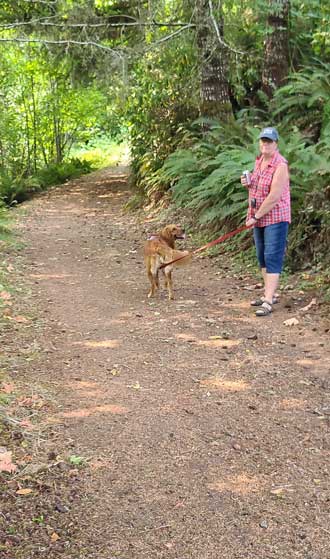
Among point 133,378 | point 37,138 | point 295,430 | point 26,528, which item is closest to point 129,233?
point 133,378

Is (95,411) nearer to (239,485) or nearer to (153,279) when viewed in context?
(239,485)

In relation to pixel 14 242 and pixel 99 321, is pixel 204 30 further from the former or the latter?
pixel 99 321

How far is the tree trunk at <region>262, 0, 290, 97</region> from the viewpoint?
1127 centimetres

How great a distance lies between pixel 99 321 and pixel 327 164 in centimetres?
361

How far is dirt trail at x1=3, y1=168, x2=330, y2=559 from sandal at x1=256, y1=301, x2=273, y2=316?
0.10 meters

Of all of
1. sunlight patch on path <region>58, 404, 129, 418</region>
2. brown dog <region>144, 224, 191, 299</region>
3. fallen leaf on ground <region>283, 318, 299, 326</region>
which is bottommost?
fallen leaf on ground <region>283, 318, 299, 326</region>

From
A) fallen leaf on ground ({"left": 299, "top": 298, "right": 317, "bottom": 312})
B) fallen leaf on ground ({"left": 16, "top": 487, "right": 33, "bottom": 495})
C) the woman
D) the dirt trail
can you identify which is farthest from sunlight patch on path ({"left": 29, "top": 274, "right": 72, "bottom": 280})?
fallen leaf on ground ({"left": 16, "top": 487, "right": 33, "bottom": 495})

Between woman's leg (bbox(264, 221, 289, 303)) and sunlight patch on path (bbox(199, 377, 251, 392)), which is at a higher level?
woman's leg (bbox(264, 221, 289, 303))

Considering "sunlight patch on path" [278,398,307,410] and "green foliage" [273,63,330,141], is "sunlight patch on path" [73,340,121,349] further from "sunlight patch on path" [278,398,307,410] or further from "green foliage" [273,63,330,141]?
"green foliage" [273,63,330,141]

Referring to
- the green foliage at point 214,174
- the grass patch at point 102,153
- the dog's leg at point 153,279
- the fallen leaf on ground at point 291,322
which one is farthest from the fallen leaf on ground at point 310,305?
the grass patch at point 102,153

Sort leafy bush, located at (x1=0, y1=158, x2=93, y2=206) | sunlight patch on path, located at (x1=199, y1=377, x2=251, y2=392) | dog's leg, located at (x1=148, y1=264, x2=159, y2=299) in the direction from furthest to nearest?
1. leafy bush, located at (x1=0, y1=158, x2=93, y2=206)
2. dog's leg, located at (x1=148, y1=264, x2=159, y2=299)
3. sunlight patch on path, located at (x1=199, y1=377, x2=251, y2=392)

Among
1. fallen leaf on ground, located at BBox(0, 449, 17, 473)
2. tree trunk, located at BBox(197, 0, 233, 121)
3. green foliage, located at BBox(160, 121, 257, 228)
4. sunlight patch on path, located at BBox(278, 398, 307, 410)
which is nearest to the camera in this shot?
fallen leaf on ground, located at BBox(0, 449, 17, 473)

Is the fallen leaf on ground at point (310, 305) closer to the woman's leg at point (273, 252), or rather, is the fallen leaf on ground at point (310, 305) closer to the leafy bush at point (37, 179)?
the woman's leg at point (273, 252)

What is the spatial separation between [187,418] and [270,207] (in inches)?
116
